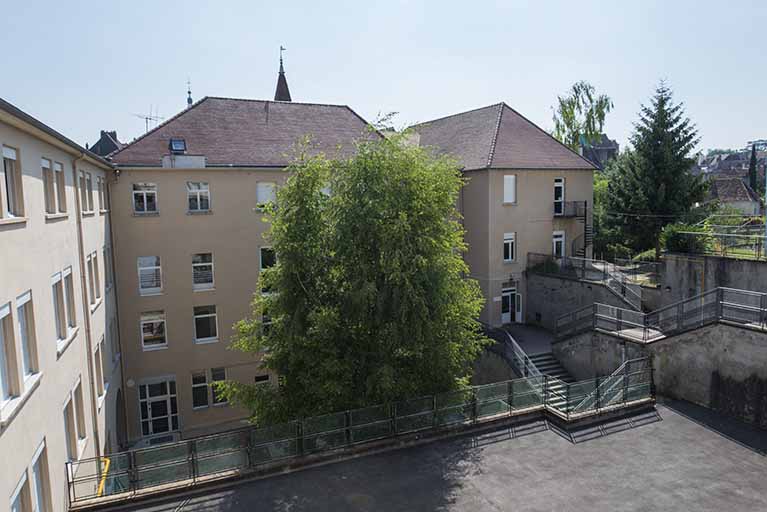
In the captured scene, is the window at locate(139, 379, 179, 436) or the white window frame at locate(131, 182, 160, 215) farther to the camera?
the window at locate(139, 379, 179, 436)

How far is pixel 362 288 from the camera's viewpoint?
43.9ft

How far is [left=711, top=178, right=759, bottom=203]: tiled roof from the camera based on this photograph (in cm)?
5544

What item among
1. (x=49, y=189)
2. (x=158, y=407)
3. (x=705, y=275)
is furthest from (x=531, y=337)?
(x=49, y=189)

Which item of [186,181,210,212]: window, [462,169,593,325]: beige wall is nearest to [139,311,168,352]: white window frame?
[186,181,210,212]: window

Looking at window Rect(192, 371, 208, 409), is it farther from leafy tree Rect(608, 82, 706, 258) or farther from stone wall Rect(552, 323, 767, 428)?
leafy tree Rect(608, 82, 706, 258)

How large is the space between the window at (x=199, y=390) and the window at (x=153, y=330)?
184cm

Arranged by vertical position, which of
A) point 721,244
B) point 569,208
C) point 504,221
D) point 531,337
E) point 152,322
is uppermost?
point 569,208

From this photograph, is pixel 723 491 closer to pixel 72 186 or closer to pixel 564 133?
pixel 72 186

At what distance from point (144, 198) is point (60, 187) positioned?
28.0 ft

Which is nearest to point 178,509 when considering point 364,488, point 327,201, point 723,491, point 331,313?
point 364,488

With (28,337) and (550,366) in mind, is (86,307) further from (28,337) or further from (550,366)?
(550,366)

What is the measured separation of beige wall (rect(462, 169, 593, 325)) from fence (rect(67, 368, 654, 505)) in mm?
9998

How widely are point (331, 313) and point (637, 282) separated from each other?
1577 cm

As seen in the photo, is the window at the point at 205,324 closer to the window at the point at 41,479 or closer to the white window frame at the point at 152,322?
the white window frame at the point at 152,322
